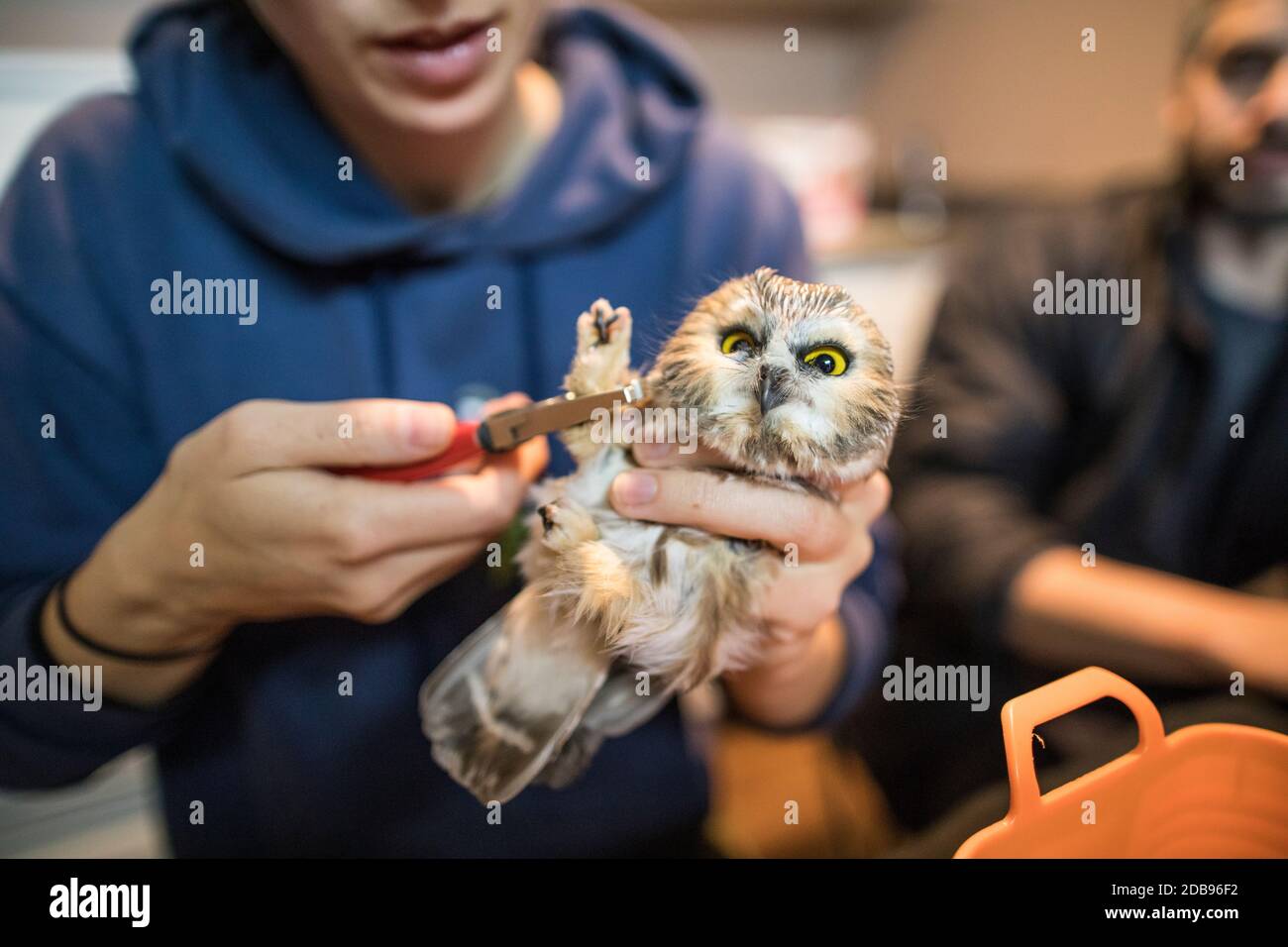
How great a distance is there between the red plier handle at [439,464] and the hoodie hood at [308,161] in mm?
195

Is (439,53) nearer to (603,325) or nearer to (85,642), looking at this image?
(603,325)

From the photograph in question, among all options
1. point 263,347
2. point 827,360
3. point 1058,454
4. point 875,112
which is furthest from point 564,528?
point 875,112

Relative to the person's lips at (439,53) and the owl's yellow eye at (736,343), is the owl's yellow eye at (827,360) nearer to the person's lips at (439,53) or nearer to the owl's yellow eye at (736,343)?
the owl's yellow eye at (736,343)

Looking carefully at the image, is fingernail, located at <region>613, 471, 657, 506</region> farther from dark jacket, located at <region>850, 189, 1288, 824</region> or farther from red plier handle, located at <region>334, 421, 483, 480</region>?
dark jacket, located at <region>850, 189, 1288, 824</region>

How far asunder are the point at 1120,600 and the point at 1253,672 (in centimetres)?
11

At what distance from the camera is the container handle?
43 cm

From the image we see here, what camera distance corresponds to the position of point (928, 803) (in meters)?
0.62

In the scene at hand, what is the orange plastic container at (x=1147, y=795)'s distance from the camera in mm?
442

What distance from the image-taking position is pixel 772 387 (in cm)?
36

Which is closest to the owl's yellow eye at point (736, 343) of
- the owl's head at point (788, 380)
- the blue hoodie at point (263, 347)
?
the owl's head at point (788, 380)

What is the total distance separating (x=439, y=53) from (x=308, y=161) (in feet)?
0.54

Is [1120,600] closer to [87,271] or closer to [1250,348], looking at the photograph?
[1250,348]

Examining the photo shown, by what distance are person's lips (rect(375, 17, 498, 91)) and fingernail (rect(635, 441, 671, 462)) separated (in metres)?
0.29

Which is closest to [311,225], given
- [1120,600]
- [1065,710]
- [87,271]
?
[87,271]
